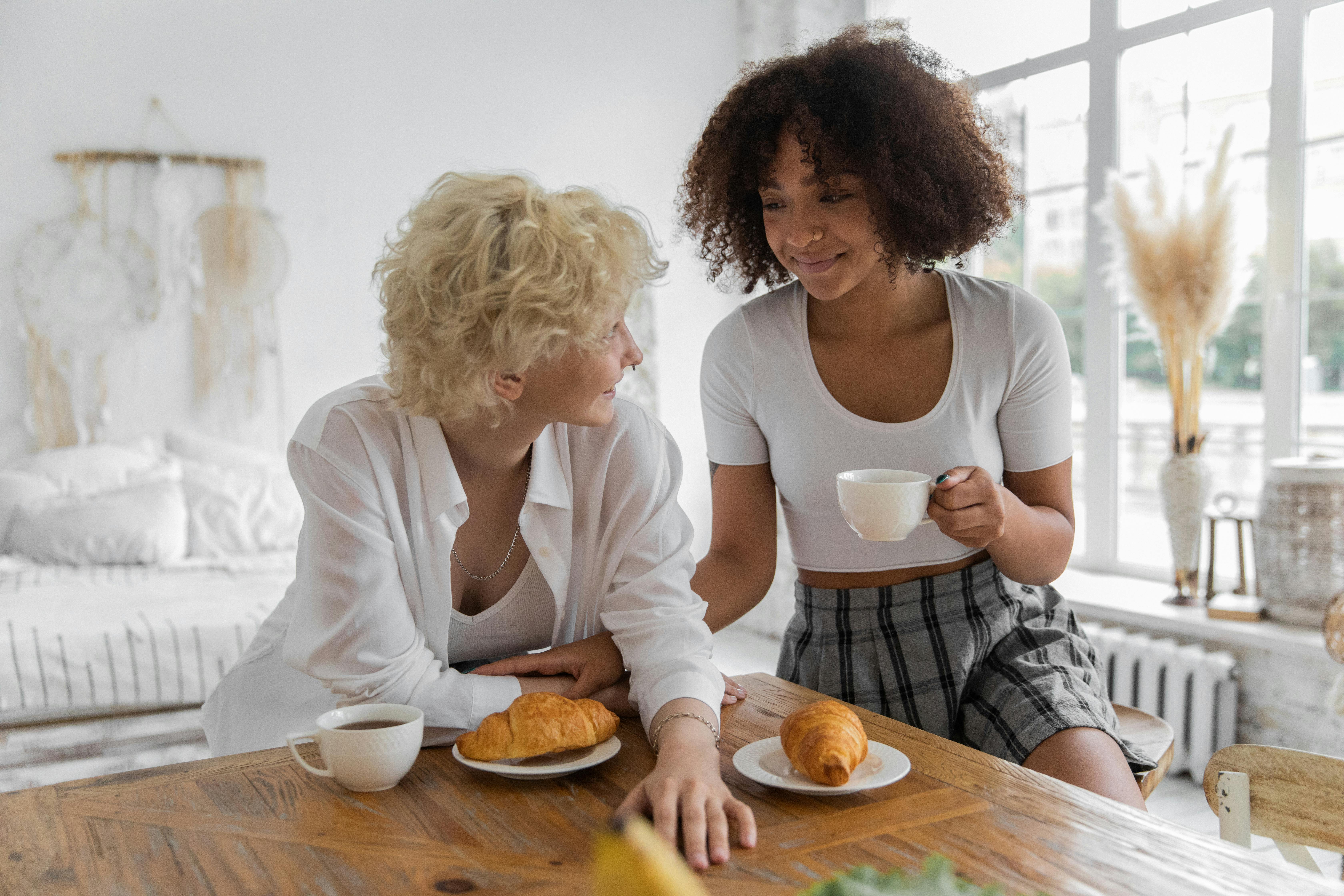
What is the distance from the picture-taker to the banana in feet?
1.26

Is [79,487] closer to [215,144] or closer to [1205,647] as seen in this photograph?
[215,144]

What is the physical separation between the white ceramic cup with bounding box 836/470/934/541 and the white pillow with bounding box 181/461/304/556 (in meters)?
3.21

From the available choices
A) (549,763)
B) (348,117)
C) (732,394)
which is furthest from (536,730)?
(348,117)

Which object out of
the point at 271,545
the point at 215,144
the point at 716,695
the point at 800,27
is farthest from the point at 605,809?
the point at 800,27

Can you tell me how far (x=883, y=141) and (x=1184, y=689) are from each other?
7.50ft

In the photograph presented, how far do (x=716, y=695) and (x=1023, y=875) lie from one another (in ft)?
1.51

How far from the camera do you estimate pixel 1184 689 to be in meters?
3.04

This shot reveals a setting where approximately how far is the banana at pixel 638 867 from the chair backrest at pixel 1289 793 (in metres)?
0.92

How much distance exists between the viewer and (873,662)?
63.3 inches

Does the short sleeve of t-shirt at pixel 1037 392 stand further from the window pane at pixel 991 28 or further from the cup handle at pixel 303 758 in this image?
the window pane at pixel 991 28

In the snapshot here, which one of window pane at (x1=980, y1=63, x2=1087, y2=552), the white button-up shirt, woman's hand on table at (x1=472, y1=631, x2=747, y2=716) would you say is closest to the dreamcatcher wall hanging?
window pane at (x1=980, y1=63, x2=1087, y2=552)

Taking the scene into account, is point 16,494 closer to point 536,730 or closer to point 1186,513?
point 536,730

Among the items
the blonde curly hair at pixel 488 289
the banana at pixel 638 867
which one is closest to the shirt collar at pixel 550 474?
the blonde curly hair at pixel 488 289

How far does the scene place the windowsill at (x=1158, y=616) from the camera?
9.30 ft
